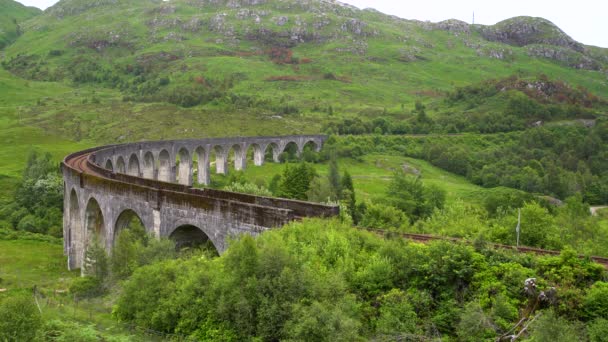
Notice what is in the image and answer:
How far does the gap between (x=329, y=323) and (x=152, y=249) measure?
15058 millimetres

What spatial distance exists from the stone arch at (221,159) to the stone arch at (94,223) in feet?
165

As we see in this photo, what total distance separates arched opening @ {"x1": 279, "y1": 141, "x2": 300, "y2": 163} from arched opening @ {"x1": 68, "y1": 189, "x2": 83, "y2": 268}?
6231 cm

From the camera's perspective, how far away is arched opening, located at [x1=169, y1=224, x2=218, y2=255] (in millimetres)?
32875

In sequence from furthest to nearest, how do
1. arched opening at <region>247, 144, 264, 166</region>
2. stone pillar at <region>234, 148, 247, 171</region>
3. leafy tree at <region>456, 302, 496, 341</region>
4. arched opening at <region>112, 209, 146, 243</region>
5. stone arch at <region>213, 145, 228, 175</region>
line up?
arched opening at <region>247, 144, 264, 166</region>
stone pillar at <region>234, 148, 247, 171</region>
stone arch at <region>213, 145, 228, 175</region>
arched opening at <region>112, 209, 146, 243</region>
leafy tree at <region>456, 302, 496, 341</region>

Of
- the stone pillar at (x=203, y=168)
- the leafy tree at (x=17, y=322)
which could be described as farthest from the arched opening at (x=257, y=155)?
the leafy tree at (x=17, y=322)

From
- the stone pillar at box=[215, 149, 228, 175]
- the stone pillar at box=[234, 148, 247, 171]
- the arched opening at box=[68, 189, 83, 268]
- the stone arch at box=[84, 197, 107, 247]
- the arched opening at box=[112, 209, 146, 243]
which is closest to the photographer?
the arched opening at box=[112, 209, 146, 243]

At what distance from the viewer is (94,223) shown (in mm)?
42688

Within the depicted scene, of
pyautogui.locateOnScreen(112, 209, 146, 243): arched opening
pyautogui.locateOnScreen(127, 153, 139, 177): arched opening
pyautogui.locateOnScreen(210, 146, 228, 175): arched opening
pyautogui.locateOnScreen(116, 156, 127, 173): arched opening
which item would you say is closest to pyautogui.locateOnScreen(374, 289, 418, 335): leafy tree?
pyautogui.locateOnScreen(112, 209, 146, 243): arched opening

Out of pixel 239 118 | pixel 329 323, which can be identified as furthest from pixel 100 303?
pixel 239 118

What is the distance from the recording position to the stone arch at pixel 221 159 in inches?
3674

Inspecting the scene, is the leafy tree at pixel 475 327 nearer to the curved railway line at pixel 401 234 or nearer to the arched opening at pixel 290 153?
the curved railway line at pixel 401 234

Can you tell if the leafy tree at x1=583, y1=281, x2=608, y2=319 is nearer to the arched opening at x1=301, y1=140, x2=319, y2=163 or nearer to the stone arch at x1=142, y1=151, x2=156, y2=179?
the stone arch at x1=142, y1=151, x2=156, y2=179

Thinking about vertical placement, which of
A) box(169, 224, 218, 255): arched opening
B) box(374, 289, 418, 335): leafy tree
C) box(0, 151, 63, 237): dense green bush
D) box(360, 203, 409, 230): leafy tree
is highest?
box(374, 289, 418, 335): leafy tree

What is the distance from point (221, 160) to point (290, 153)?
67.5 feet
